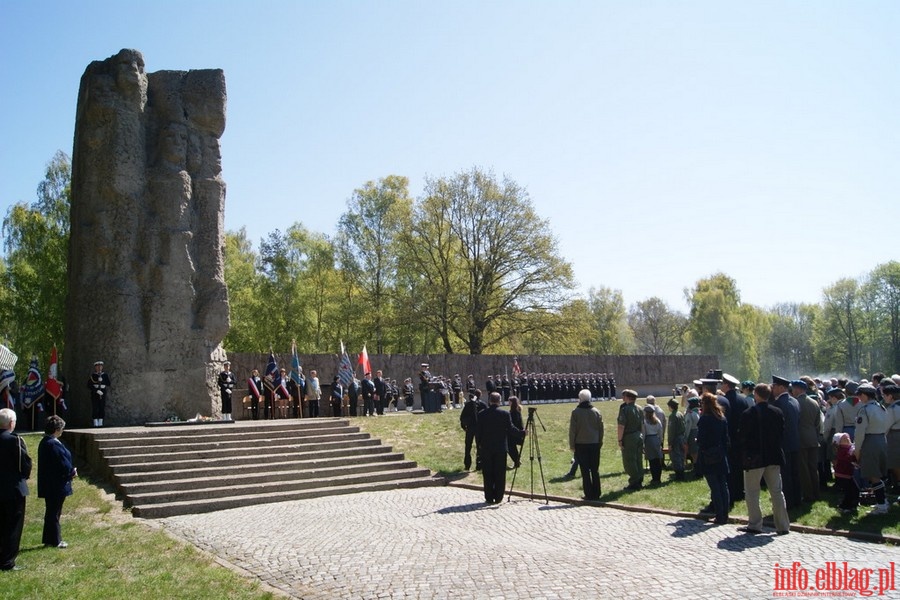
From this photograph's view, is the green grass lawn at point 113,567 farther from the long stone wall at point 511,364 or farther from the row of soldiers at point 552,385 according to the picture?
the row of soldiers at point 552,385

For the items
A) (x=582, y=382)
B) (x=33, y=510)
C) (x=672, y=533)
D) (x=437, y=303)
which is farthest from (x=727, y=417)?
(x=437, y=303)

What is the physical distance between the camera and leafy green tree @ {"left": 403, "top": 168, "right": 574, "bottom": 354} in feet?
132

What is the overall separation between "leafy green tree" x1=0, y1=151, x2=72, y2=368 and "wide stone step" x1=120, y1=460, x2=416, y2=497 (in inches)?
834

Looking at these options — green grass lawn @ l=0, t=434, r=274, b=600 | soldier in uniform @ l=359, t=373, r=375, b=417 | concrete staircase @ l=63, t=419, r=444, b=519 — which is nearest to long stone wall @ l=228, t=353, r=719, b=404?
soldier in uniform @ l=359, t=373, r=375, b=417

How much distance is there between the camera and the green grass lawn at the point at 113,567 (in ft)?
22.5

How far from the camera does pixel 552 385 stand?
3466 centimetres

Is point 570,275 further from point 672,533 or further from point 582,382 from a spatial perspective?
point 672,533

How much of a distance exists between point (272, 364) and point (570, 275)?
22.8m

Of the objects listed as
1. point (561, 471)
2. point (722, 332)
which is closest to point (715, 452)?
point (561, 471)

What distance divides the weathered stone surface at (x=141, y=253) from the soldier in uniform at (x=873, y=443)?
44.9ft

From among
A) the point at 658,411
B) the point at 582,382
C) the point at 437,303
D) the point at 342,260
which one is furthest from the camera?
the point at 342,260

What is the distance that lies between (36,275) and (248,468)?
22.7m

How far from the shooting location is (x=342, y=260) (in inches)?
1764

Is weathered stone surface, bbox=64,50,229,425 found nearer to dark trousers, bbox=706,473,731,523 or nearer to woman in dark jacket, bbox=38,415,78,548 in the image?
woman in dark jacket, bbox=38,415,78,548
